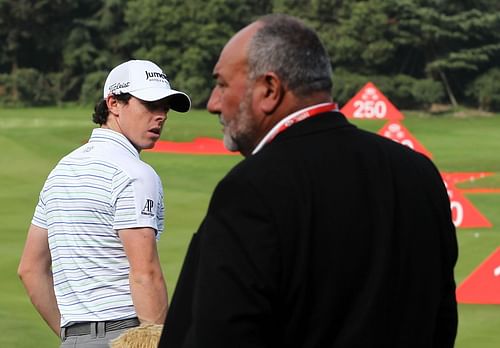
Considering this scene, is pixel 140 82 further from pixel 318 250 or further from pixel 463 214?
pixel 463 214

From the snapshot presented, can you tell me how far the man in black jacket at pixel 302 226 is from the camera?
108 inches

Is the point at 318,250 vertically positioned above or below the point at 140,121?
above

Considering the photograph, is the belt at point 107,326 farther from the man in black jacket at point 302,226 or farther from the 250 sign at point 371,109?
the 250 sign at point 371,109

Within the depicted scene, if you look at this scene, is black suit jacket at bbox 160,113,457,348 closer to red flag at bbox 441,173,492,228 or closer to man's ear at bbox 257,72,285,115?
man's ear at bbox 257,72,285,115

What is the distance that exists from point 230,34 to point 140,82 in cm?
6494

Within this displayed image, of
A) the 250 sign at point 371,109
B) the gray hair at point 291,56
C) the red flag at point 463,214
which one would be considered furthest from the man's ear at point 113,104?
the 250 sign at point 371,109

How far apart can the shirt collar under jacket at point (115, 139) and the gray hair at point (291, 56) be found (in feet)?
5.00

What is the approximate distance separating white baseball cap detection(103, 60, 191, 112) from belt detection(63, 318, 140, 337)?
83 centimetres

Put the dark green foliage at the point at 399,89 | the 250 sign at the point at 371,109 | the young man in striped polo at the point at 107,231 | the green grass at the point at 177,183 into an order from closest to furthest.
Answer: the young man in striped polo at the point at 107,231
the green grass at the point at 177,183
the 250 sign at the point at 371,109
the dark green foliage at the point at 399,89

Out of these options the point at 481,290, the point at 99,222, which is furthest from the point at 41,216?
the point at 481,290

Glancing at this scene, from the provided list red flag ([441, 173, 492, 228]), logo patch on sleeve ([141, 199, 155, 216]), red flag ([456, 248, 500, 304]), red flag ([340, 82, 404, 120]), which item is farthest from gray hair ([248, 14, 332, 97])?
red flag ([340, 82, 404, 120])

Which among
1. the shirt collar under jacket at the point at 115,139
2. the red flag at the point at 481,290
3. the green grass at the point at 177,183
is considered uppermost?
the shirt collar under jacket at the point at 115,139

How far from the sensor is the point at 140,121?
457 centimetres

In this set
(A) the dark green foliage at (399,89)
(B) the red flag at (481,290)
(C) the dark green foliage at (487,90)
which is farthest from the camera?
(C) the dark green foliage at (487,90)
